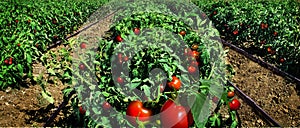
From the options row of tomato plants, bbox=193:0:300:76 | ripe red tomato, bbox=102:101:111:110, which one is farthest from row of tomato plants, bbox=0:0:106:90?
row of tomato plants, bbox=193:0:300:76

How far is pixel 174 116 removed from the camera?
133 cm

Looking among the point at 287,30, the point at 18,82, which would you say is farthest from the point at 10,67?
the point at 287,30

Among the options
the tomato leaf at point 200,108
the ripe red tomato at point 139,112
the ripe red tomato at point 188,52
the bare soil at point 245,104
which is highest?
the tomato leaf at point 200,108

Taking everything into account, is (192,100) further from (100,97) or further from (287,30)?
(287,30)

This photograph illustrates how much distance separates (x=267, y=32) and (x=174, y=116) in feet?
21.6

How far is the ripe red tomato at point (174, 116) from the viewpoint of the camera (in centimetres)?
133

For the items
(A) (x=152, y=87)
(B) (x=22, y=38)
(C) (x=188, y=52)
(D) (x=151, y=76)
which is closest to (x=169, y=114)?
(A) (x=152, y=87)

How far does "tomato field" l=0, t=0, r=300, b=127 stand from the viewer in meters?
1.65

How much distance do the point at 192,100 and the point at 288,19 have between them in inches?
277

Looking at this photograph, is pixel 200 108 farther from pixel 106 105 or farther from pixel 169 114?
pixel 106 105

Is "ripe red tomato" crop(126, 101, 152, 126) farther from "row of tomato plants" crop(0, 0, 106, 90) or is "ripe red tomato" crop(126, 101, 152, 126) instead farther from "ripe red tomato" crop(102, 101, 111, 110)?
"row of tomato plants" crop(0, 0, 106, 90)

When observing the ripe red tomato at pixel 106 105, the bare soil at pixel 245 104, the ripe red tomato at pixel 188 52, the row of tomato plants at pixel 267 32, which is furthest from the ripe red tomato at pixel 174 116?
the row of tomato plants at pixel 267 32

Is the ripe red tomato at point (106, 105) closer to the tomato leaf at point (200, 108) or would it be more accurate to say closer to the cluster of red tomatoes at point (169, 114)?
the cluster of red tomatoes at point (169, 114)

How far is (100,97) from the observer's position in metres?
2.43
